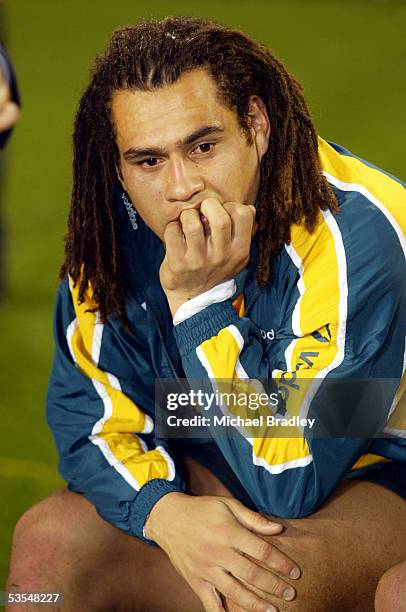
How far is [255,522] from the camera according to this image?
1.19m

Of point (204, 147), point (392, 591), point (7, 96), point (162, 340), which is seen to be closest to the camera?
point (392, 591)

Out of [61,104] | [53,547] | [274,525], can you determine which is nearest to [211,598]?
[274,525]

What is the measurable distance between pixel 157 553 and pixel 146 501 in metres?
0.09

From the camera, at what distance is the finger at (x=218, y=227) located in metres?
1.18

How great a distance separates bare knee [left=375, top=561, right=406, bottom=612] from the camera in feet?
3.67

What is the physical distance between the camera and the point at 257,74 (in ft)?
4.15

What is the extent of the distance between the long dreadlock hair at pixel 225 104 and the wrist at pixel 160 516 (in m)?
0.25

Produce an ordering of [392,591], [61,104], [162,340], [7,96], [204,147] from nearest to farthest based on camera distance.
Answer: [392,591], [204,147], [162,340], [7,96], [61,104]

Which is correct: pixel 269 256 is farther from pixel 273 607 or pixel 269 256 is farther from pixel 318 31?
pixel 318 31

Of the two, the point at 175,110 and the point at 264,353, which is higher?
the point at 175,110

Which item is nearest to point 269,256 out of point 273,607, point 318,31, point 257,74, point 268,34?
point 257,74

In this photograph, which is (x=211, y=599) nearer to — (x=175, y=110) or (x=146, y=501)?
(x=146, y=501)

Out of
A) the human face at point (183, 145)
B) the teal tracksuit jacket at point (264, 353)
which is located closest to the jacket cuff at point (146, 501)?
the teal tracksuit jacket at point (264, 353)

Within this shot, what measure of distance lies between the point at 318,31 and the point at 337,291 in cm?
79
